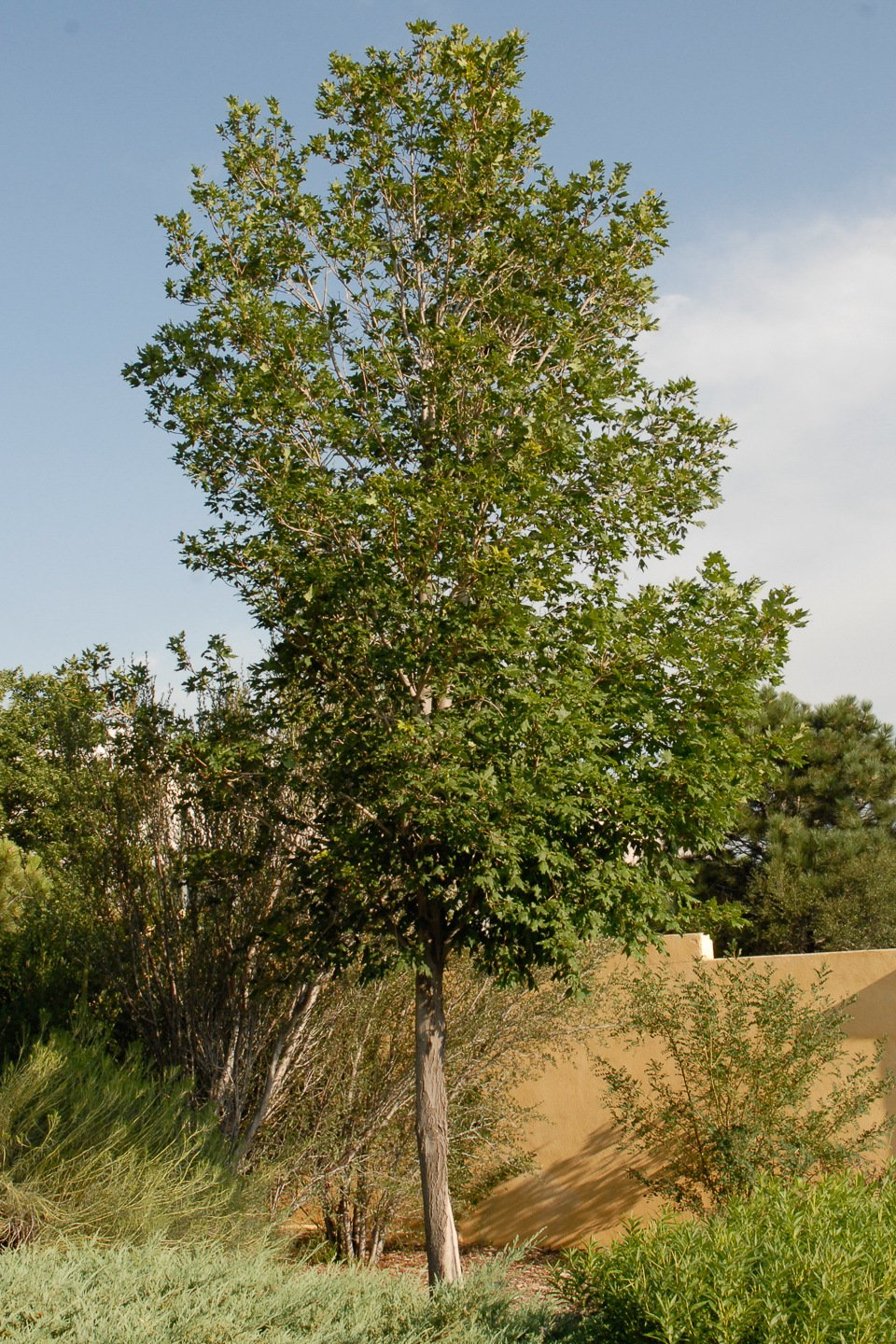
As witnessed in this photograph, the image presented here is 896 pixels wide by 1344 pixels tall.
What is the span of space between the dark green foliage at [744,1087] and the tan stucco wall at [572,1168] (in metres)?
0.68

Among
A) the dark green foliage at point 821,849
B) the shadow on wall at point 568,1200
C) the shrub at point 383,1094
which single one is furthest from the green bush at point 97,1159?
the dark green foliage at point 821,849

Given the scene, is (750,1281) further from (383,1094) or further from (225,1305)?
(383,1094)

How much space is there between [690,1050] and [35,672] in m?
17.6

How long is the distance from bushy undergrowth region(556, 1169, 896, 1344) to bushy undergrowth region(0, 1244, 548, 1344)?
41 centimetres

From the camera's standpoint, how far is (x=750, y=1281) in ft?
12.6

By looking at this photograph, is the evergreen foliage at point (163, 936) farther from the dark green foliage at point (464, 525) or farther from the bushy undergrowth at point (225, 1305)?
the bushy undergrowth at point (225, 1305)

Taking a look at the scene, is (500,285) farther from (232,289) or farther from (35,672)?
(35,672)

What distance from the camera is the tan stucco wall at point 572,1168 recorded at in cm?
969

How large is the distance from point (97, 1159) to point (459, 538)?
12.9 ft

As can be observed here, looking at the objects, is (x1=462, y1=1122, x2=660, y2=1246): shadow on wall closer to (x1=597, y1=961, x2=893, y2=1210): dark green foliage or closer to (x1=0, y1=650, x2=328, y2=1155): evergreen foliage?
(x1=597, y1=961, x2=893, y2=1210): dark green foliage

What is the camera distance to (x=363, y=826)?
264 inches

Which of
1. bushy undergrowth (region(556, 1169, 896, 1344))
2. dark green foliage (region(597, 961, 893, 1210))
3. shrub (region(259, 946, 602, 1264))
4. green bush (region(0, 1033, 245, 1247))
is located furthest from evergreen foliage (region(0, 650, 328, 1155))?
bushy undergrowth (region(556, 1169, 896, 1344))

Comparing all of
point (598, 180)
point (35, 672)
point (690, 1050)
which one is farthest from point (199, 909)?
point (35, 672)

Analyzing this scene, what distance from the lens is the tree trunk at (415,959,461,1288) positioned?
6.28 meters
